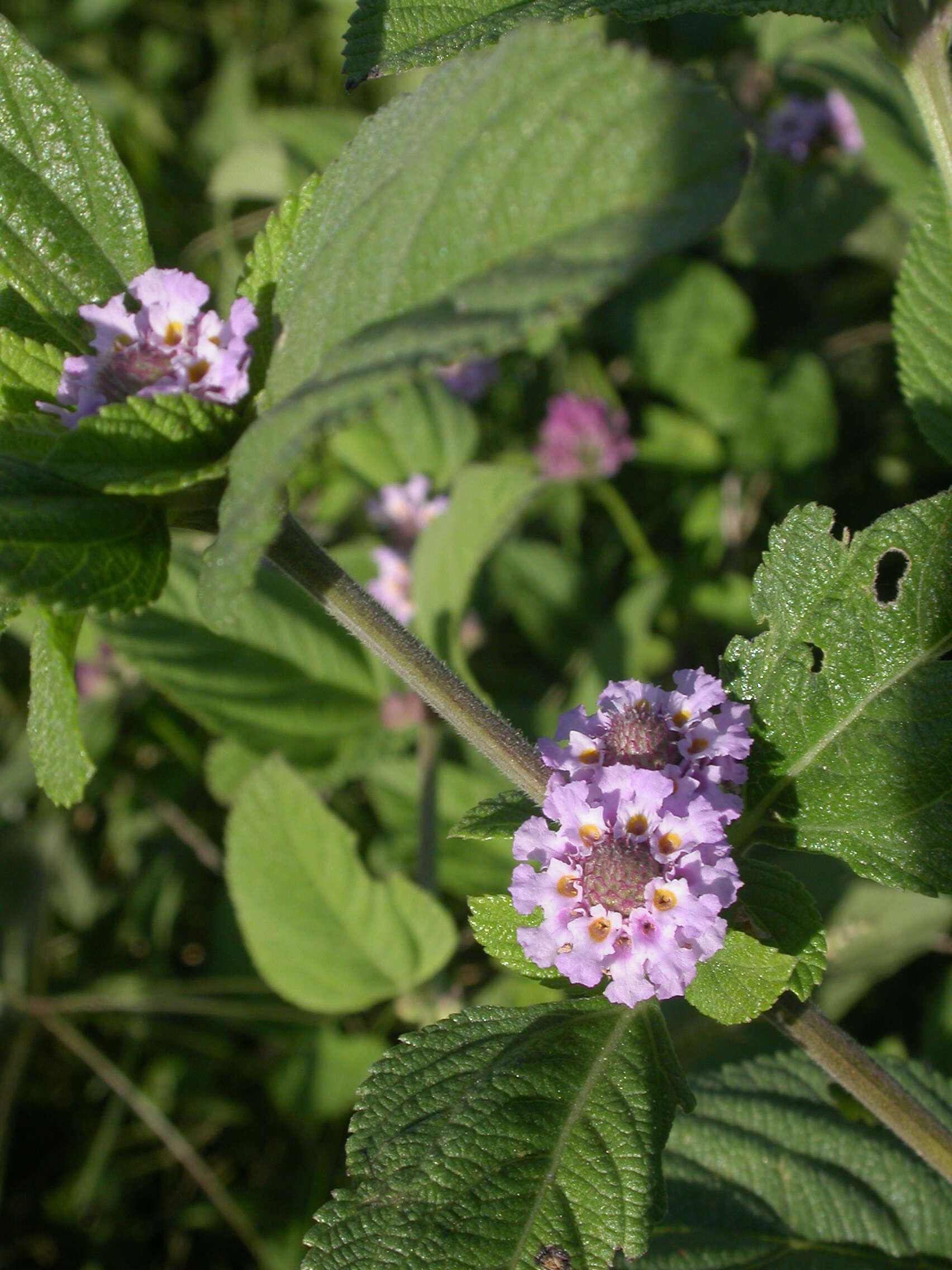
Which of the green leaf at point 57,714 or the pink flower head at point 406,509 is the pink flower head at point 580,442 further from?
the green leaf at point 57,714

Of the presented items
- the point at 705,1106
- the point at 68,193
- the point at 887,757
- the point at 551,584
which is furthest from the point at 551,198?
the point at 551,584

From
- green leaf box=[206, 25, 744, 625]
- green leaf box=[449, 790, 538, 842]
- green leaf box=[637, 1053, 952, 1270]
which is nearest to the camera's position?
green leaf box=[206, 25, 744, 625]

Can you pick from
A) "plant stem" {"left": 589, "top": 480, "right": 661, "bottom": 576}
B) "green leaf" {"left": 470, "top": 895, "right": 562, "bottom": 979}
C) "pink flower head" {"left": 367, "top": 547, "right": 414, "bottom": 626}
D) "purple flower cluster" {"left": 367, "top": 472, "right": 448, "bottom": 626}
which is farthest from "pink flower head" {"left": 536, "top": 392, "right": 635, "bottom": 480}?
"green leaf" {"left": 470, "top": 895, "right": 562, "bottom": 979}

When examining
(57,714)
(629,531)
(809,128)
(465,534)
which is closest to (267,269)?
(57,714)

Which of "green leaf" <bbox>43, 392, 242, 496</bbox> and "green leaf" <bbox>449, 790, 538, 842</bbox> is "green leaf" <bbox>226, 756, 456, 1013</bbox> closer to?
"green leaf" <bbox>449, 790, 538, 842</bbox>

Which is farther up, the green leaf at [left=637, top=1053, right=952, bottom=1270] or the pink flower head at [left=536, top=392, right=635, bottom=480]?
the pink flower head at [left=536, top=392, right=635, bottom=480]

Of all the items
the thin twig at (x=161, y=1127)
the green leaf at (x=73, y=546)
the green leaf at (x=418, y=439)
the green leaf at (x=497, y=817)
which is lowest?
the thin twig at (x=161, y=1127)

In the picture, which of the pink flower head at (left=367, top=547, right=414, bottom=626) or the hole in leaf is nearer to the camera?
the hole in leaf

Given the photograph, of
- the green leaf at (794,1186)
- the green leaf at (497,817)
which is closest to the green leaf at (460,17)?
the green leaf at (497,817)
